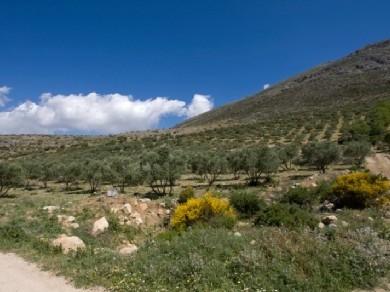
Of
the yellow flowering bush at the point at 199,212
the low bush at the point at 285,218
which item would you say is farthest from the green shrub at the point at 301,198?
the yellow flowering bush at the point at 199,212

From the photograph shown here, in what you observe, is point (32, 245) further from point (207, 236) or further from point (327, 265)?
point (327, 265)

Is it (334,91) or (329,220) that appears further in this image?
(334,91)

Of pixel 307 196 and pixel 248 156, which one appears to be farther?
pixel 248 156

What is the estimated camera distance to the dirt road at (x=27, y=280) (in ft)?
26.3

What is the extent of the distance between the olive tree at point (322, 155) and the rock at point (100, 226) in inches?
803

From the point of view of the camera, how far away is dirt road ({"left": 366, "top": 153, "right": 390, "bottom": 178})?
27.4 m

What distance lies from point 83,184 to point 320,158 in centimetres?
2288

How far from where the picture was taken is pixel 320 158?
1206 inches

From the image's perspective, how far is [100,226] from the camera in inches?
629

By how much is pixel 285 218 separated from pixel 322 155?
1811 cm

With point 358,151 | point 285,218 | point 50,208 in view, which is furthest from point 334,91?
point 50,208

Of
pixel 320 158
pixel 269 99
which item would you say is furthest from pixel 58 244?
pixel 269 99

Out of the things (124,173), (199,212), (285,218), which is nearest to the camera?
(285,218)

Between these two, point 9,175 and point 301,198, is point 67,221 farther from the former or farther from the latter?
point 9,175
